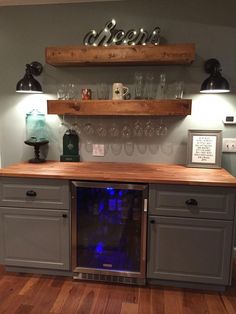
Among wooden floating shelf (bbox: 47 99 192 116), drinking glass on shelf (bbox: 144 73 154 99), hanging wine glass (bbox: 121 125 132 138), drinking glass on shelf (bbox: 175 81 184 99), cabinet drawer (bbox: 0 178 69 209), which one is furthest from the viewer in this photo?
hanging wine glass (bbox: 121 125 132 138)

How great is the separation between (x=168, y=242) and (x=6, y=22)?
2505 millimetres

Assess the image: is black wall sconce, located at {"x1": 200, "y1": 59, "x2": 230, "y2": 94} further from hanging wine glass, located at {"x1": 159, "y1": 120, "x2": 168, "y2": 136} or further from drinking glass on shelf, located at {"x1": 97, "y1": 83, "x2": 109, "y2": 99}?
drinking glass on shelf, located at {"x1": 97, "y1": 83, "x2": 109, "y2": 99}

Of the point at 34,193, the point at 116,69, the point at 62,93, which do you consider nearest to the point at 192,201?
the point at 34,193

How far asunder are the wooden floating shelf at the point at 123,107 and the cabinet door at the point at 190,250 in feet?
2.87

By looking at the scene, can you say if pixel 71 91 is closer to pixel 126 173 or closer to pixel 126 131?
pixel 126 131

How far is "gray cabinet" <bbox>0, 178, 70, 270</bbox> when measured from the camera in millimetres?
2148

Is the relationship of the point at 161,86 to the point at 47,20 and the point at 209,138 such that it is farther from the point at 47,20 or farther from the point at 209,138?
the point at 47,20

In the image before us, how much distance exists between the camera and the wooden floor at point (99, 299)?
1896 millimetres

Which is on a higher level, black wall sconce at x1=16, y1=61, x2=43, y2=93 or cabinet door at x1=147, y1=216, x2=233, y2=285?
black wall sconce at x1=16, y1=61, x2=43, y2=93

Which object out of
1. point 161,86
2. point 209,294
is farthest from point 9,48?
point 209,294

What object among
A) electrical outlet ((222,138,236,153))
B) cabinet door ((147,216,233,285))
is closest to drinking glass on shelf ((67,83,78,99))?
cabinet door ((147,216,233,285))

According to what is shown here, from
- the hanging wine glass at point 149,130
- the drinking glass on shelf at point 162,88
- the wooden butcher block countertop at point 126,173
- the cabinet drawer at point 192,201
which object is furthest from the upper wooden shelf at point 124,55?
the cabinet drawer at point 192,201

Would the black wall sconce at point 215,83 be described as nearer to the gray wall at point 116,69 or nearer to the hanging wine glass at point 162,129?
the gray wall at point 116,69

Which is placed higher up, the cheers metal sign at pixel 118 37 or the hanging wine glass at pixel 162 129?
the cheers metal sign at pixel 118 37
